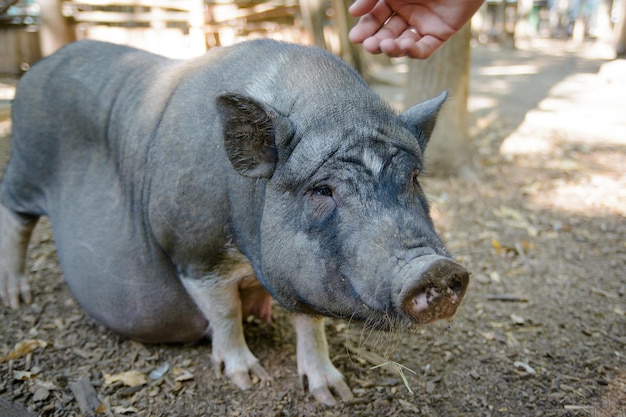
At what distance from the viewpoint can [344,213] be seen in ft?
8.04

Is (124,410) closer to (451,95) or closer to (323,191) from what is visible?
(323,191)

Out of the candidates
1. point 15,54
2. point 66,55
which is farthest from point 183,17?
point 66,55

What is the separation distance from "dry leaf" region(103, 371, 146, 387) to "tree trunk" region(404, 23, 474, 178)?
423 centimetres

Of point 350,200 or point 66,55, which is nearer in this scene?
point 350,200

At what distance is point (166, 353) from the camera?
11.9ft

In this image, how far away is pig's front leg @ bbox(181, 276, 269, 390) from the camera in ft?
10.7

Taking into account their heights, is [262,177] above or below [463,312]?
above

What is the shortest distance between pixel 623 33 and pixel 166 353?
49.4 ft

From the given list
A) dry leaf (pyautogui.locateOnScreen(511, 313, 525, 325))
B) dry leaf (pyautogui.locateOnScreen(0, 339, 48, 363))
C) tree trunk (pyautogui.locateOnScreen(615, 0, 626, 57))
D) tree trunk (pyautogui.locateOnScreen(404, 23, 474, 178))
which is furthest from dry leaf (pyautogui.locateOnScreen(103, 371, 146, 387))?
tree trunk (pyautogui.locateOnScreen(615, 0, 626, 57))

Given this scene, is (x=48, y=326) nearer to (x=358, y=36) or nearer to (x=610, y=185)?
(x=358, y=36)

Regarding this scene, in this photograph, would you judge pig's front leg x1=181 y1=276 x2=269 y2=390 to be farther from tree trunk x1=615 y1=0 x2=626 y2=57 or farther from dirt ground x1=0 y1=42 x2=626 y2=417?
tree trunk x1=615 y1=0 x2=626 y2=57

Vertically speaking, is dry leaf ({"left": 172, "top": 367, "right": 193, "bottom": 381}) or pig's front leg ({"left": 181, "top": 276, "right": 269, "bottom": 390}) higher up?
pig's front leg ({"left": 181, "top": 276, "right": 269, "bottom": 390})

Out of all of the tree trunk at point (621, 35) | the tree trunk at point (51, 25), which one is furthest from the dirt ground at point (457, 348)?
the tree trunk at point (621, 35)

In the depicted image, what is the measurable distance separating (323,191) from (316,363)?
49.8 inches
